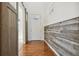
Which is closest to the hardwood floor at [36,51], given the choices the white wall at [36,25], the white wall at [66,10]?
the white wall at [66,10]

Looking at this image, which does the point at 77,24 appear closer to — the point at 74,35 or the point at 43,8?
the point at 74,35

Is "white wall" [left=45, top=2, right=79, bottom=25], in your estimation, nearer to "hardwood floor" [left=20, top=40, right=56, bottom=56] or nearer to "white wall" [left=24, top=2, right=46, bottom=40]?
"hardwood floor" [left=20, top=40, right=56, bottom=56]

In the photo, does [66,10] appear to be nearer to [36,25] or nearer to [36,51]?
[36,51]

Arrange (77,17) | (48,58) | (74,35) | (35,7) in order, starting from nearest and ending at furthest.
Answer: (48,58) < (77,17) < (74,35) < (35,7)

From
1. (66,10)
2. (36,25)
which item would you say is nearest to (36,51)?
(66,10)

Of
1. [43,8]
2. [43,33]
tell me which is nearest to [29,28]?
[43,33]

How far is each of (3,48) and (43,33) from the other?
18.5ft

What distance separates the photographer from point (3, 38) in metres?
1.70

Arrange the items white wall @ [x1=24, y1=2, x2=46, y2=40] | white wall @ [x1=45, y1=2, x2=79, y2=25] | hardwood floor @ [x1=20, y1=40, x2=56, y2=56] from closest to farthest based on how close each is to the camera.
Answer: white wall @ [x1=45, y1=2, x2=79, y2=25], hardwood floor @ [x1=20, y1=40, x2=56, y2=56], white wall @ [x1=24, y1=2, x2=46, y2=40]

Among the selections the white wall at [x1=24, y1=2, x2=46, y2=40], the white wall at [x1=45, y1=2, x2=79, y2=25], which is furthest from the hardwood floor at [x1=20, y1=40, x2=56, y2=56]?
the white wall at [x1=24, y1=2, x2=46, y2=40]

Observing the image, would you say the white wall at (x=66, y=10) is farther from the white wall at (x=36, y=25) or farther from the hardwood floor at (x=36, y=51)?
the white wall at (x=36, y=25)

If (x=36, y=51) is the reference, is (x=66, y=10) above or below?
above

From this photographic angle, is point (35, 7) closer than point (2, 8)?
No

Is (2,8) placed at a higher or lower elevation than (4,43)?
higher
